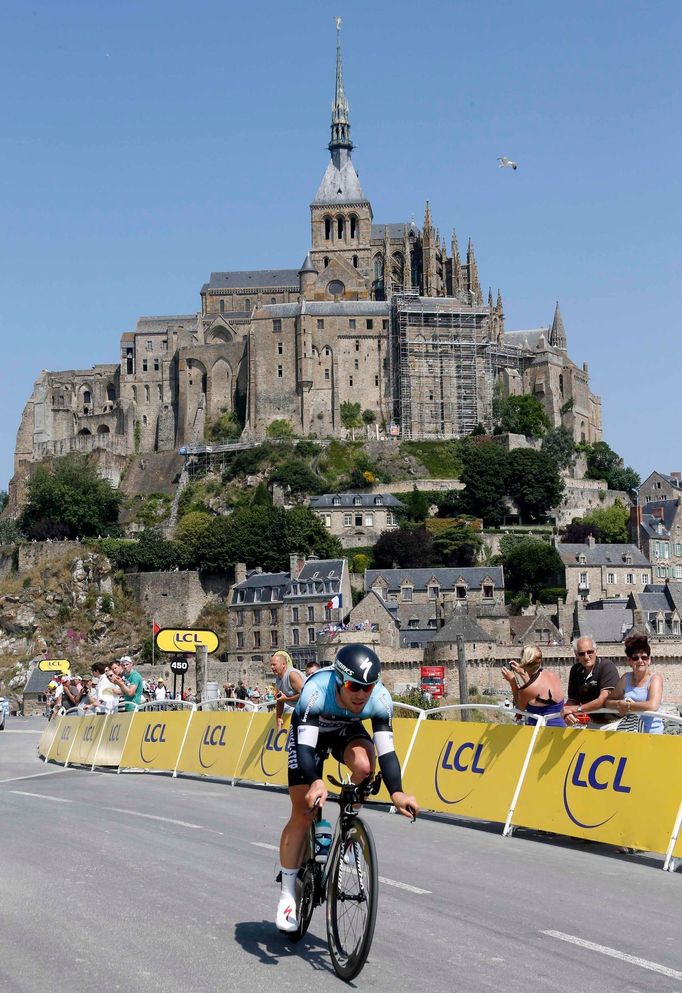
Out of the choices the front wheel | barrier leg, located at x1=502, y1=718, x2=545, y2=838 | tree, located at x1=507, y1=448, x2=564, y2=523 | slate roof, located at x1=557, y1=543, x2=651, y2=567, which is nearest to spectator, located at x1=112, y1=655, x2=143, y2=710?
barrier leg, located at x1=502, y1=718, x2=545, y2=838

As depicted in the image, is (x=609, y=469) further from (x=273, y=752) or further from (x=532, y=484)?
(x=273, y=752)

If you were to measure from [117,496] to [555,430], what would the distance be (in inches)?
1351

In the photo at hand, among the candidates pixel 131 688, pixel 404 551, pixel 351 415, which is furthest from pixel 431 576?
pixel 131 688

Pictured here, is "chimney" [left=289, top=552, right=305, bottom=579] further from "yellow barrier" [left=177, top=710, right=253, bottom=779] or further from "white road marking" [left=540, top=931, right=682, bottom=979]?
"white road marking" [left=540, top=931, right=682, bottom=979]

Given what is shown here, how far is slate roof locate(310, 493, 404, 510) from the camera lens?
95.3m

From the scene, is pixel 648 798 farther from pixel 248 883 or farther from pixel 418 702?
pixel 418 702

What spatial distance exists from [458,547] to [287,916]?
272 feet

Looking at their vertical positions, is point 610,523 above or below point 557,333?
below

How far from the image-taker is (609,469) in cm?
10969

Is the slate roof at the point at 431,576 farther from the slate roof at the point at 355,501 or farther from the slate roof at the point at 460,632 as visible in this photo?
the slate roof at the point at 355,501

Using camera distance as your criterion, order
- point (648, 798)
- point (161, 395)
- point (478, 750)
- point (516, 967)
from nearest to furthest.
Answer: point (516, 967) → point (648, 798) → point (478, 750) → point (161, 395)

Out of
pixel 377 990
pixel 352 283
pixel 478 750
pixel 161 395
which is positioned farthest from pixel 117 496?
pixel 377 990

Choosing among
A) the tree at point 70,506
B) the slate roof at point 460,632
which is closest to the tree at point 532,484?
the slate roof at point 460,632

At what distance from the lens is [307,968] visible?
7.46 metres
